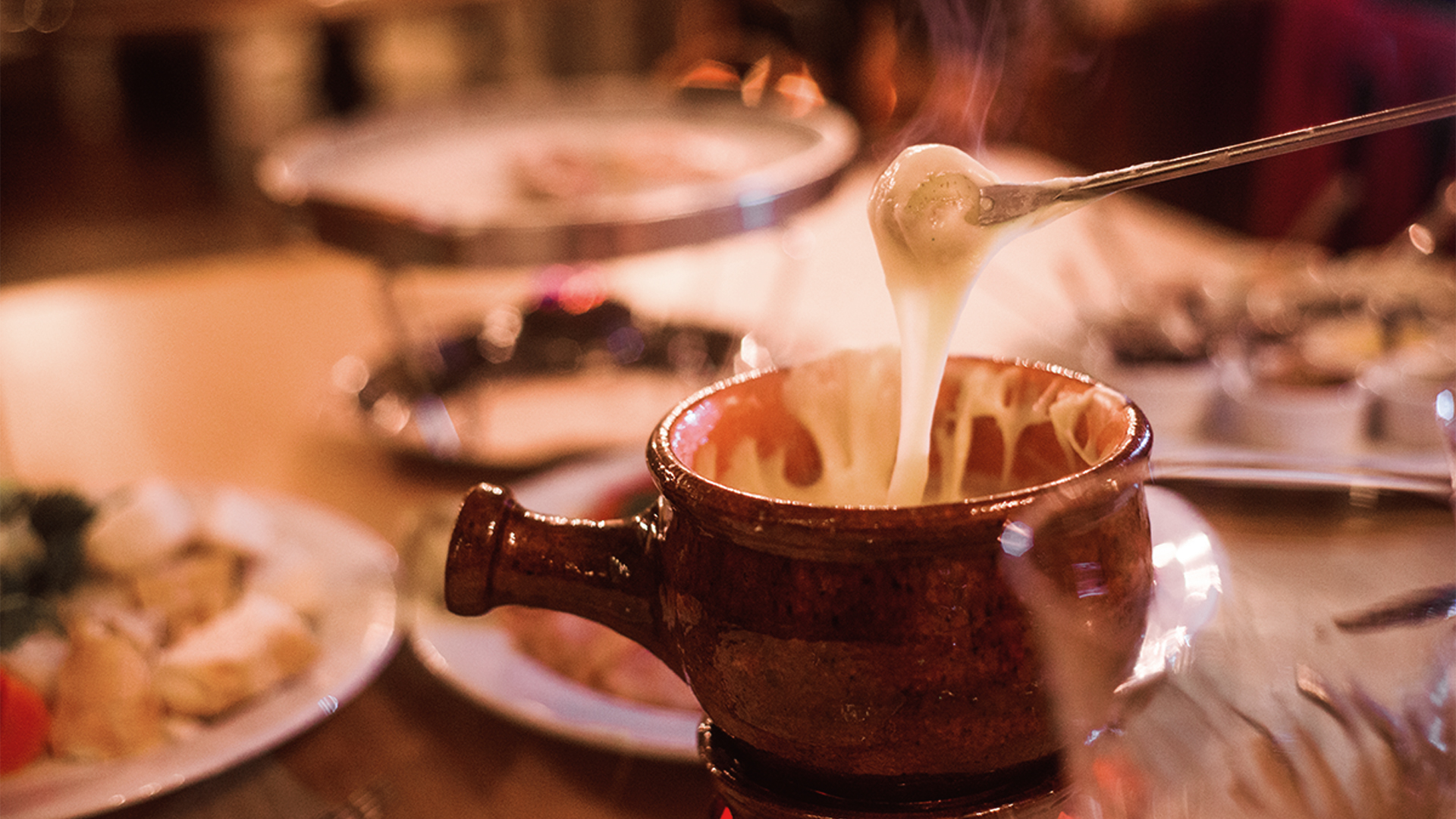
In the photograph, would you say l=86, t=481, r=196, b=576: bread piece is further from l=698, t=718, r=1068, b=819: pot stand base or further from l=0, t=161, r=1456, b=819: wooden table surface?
l=698, t=718, r=1068, b=819: pot stand base

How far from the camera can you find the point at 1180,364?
3.53 ft

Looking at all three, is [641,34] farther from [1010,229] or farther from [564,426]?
[1010,229]

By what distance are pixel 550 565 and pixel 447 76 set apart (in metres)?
4.46

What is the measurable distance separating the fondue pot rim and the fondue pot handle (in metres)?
0.04

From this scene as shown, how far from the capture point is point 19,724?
2.20ft

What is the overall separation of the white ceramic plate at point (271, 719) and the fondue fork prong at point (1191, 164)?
18.6 inches

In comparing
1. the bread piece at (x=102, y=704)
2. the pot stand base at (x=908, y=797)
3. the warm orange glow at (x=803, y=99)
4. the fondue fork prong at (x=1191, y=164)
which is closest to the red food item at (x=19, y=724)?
the bread piece at (x=102, y=704)

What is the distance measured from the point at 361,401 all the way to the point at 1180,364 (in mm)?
727

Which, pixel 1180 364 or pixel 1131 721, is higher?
pixel 1131 721

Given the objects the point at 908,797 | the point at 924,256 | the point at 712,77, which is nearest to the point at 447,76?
the point at 712,77

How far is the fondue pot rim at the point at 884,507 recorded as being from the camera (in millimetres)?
399

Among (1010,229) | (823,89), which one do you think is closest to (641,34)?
(823,89)

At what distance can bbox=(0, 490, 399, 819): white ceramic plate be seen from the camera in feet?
2.14

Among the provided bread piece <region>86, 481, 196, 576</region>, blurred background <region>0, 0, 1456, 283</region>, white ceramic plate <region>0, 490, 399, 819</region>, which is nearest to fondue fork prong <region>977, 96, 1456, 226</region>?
white ceramic plate <region>0, 490, 399, 819</region>
